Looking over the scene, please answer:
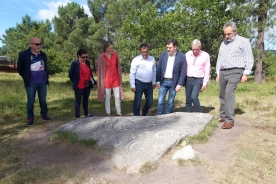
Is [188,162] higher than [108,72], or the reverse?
[108,72]

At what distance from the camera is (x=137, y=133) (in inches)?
147

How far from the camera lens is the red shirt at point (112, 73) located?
16.9 feet

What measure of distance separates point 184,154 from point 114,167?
2.97 ft

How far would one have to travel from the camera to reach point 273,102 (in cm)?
714

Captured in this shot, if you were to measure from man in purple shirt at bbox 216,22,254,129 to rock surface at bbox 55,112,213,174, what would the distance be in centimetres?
47

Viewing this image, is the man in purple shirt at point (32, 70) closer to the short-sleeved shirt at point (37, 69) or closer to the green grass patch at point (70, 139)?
the short-sleeved shirt at point (37, 69)

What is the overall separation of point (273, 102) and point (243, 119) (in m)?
2.49

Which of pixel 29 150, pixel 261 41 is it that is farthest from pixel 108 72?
pixel 261 41

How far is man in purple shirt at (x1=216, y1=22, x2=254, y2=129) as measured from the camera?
4199 mm

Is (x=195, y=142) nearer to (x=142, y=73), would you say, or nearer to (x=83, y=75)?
(x=142, y=73)

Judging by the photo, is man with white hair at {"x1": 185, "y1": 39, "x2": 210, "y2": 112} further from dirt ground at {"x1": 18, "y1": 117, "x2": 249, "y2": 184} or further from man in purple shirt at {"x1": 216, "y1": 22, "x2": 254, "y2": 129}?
dirt ground at {"x1": 18, "y1": 117, "x2": 249, "y2": 184}

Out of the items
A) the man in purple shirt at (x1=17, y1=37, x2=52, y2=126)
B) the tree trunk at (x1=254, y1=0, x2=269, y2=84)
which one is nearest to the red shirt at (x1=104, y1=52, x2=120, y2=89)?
the man in purple shirt at (x1=17, y1=37, x2=52, y2=126)

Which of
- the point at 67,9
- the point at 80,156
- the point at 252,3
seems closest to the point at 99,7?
the point at 67,9

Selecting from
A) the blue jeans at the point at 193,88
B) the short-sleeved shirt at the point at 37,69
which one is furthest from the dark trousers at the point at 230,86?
the short-sleeved shirt at the point at 37,69
